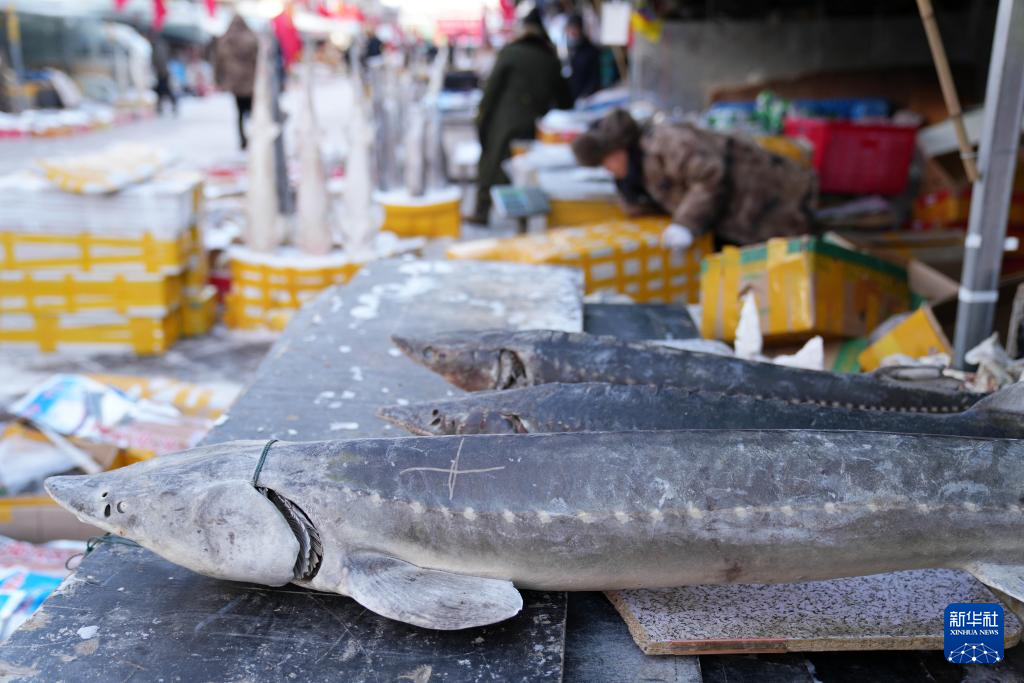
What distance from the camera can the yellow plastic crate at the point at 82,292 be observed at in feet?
18.4

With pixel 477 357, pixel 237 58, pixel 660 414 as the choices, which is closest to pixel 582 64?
pixel 237 58

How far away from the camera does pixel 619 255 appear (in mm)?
4840

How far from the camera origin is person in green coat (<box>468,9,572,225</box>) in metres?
8.57

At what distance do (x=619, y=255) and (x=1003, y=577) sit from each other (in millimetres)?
3338

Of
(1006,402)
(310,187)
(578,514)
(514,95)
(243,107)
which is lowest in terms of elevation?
(578,514)

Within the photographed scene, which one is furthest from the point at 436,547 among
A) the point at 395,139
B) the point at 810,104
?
the point at 810,104

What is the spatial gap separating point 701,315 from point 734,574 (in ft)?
7.24

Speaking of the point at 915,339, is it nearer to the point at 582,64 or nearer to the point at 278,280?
the point at 278,280

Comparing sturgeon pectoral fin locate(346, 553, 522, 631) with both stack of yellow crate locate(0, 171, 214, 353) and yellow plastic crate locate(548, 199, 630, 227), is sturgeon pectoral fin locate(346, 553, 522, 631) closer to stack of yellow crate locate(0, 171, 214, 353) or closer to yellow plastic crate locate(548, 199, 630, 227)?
stack of yellow crate locate(0, 171, 214, 353)

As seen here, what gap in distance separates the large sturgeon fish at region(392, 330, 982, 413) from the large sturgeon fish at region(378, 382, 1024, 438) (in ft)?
0.58

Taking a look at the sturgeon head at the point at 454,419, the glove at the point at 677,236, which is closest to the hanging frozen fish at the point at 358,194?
the glove at the point at 677,236

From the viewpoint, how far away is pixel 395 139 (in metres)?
7.83

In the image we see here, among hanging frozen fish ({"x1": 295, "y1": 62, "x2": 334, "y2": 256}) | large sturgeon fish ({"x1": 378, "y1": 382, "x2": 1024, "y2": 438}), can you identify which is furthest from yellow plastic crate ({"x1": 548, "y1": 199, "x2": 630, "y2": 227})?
large sturgeon fish ({"x1": 378, "y1": 382, "x2": 1024, "y2": 438})

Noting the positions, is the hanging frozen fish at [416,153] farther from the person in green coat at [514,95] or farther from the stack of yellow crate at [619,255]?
the stack of yellow crate at [619,255]
